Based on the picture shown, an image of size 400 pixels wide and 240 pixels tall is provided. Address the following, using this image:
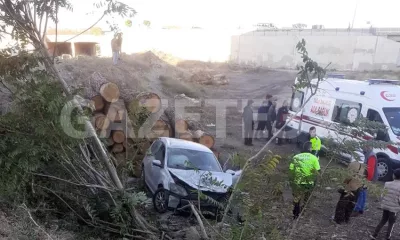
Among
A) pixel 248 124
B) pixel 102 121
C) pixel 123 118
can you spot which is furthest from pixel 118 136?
pixel 248 124

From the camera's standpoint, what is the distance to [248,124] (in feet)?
40.9

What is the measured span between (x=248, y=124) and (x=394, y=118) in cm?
446

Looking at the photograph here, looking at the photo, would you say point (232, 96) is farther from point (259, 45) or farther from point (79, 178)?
point (259, 45)

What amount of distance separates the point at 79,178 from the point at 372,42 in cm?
3399

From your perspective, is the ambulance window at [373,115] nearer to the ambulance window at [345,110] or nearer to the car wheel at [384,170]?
the ambulance window at [345,110]

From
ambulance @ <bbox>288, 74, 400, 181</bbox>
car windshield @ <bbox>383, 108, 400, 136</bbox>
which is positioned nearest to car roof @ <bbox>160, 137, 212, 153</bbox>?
ambulance @ <bbox>288, 74, 400, 181</bbox>

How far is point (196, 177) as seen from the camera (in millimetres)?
6844

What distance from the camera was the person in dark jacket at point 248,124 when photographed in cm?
1245

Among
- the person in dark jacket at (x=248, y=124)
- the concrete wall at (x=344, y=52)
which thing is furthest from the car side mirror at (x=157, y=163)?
the concrete wall at (x=344, y=52)

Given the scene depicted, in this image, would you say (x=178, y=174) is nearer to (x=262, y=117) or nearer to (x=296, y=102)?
(x=262, y=117)

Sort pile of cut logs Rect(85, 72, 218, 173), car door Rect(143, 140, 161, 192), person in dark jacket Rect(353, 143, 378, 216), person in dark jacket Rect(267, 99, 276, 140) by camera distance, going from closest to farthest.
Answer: person in dark jacket Rect(353, 143, 378, 216)
car door Rect(143, 140, 161, 192)
pile of cut logs Rect(85, 72, 218, 173)
person in dark jacket Rect(267, 99, 276, 140)

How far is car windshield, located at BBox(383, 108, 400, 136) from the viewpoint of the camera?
9.55 metres

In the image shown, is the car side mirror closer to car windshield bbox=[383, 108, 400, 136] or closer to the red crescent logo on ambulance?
car windshield bbox=[383, 108, 400, 136]

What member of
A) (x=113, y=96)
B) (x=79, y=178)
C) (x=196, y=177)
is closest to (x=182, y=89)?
(x=113, y=96)
